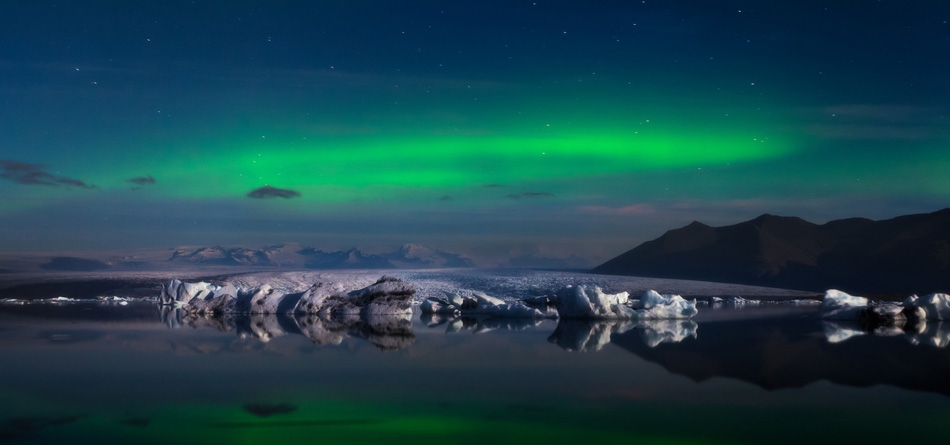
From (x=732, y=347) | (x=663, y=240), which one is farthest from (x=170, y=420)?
(x=663, y=240)

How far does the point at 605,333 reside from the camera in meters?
14.7

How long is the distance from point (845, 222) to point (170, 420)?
13259 centimetres

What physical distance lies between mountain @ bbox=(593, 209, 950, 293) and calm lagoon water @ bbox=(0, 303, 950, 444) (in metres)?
87.4

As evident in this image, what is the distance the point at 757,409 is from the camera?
6184 millimetres

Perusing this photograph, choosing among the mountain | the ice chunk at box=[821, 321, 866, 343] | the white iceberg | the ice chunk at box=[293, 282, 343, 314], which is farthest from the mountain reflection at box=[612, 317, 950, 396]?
the mountain

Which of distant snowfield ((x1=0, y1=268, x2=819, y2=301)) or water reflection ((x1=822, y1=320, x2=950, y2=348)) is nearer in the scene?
water reflection ((x1=822, y1=320, x2=950, y2=348))

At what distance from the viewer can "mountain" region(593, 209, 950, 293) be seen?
94688 mm

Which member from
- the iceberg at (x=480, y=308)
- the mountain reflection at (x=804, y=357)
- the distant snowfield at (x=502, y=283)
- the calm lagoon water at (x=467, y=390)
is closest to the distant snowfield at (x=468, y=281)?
the distant snowfield at (x=502, y=283)

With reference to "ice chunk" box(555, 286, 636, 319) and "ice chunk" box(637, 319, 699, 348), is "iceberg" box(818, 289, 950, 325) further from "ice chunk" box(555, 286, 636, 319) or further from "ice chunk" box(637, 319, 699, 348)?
"ice chunk" box(555, 286, 636, 319)

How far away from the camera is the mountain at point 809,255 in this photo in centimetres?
9469

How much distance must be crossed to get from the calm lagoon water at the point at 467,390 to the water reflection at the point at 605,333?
0.17 metres

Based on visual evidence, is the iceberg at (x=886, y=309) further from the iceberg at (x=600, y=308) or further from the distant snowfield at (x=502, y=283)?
the distant snowfield at (x=502, y=283)

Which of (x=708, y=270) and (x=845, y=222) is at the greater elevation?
(x=845, y=222)

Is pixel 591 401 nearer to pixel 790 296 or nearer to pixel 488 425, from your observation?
pixel 488 425
